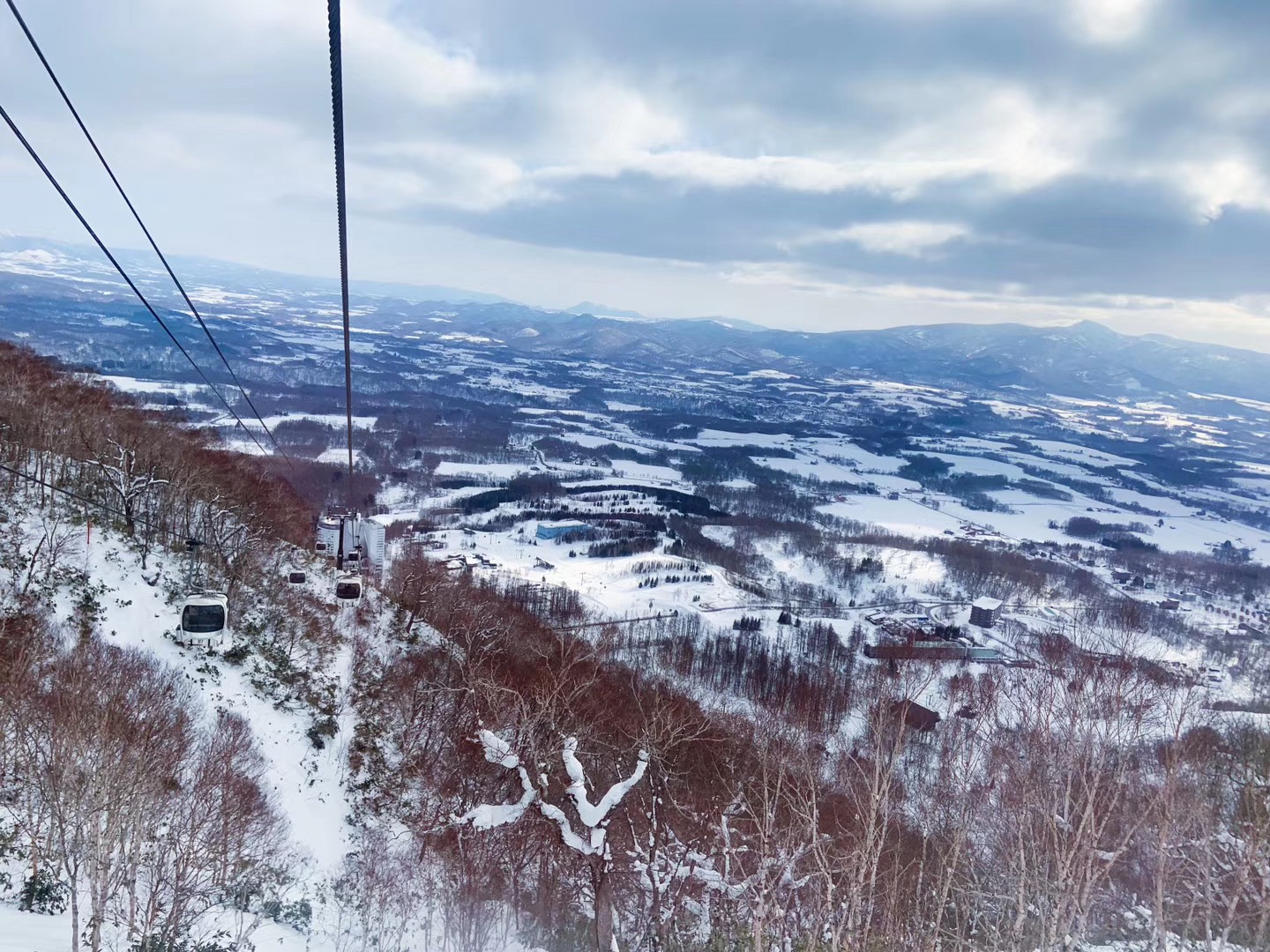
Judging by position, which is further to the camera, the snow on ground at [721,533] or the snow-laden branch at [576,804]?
the snow on ground at [721,533]

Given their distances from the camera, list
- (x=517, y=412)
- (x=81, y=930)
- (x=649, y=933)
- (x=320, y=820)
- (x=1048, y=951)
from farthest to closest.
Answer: (x=517, y=412) → (x=320, y=820) → (x=649, y=933) → (x=81, y=930) → (x=1048, y=951)

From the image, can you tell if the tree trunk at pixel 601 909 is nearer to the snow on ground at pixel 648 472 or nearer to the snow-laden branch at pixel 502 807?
the snow-laden branch at pixel 502 807

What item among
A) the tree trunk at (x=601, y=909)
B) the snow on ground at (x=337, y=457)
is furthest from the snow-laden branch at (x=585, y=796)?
the snow on ground at (x=337, y=457)

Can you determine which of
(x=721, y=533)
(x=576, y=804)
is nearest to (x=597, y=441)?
(x=721, y=533)

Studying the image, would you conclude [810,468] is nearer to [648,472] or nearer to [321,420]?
[648,472]

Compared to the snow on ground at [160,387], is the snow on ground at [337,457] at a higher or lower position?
lower

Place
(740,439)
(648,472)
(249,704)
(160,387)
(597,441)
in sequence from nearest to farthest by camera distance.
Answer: (249,704), (160,387), (648,472), (597,441), (740,439)

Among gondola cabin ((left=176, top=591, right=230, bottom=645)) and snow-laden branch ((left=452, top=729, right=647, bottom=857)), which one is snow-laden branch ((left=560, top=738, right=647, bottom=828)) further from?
gondola cabin ((left=176, top=591, right=230, bottom=645))

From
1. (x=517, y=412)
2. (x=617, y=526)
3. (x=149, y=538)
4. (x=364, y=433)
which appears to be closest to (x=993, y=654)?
(x=617, y=526)

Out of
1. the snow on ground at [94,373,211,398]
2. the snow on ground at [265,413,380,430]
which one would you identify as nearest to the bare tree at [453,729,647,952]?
the snow on ground at [265,413,380,430]

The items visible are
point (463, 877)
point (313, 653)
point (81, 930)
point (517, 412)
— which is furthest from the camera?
point (517, 412)

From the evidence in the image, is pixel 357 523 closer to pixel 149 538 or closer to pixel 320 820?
pixel 149 538
